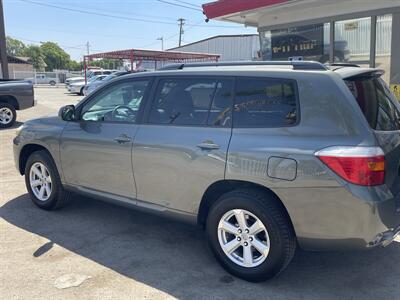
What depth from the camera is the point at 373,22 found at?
8.12 meters

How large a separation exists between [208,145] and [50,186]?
8.26 feet

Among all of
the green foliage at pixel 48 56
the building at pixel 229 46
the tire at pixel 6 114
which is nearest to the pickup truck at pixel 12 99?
the tire at pixel 6 114

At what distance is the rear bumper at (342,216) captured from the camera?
300 centimetres

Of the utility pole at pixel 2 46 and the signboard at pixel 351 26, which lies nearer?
the signboard at pixel 351 26

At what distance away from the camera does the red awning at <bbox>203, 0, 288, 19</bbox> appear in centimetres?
830

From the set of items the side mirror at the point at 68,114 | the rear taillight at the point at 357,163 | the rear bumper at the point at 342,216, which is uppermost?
the side mirror at the point at 68,114

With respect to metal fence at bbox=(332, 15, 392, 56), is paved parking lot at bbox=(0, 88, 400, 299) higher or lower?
lower

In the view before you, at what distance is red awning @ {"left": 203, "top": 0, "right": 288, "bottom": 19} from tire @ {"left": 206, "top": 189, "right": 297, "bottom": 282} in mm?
5593

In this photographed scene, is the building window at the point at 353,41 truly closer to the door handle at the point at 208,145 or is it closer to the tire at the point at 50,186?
the door handle at the point at 208,145

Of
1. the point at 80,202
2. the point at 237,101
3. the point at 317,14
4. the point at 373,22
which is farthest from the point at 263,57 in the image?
the point at 237,101

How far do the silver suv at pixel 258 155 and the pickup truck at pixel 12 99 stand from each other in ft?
28.2

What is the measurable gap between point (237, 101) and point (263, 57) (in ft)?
24.2

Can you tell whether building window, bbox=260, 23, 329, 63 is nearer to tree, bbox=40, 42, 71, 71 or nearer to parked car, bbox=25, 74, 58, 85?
parked car, bbox=25, 74, 58, 85

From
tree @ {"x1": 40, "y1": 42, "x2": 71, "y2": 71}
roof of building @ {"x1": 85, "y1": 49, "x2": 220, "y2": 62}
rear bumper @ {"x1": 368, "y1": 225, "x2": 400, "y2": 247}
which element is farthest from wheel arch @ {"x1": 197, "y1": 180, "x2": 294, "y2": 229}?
tree @ {"x1": 40, "y1": 42, "x2": 71, "y2": 71}
